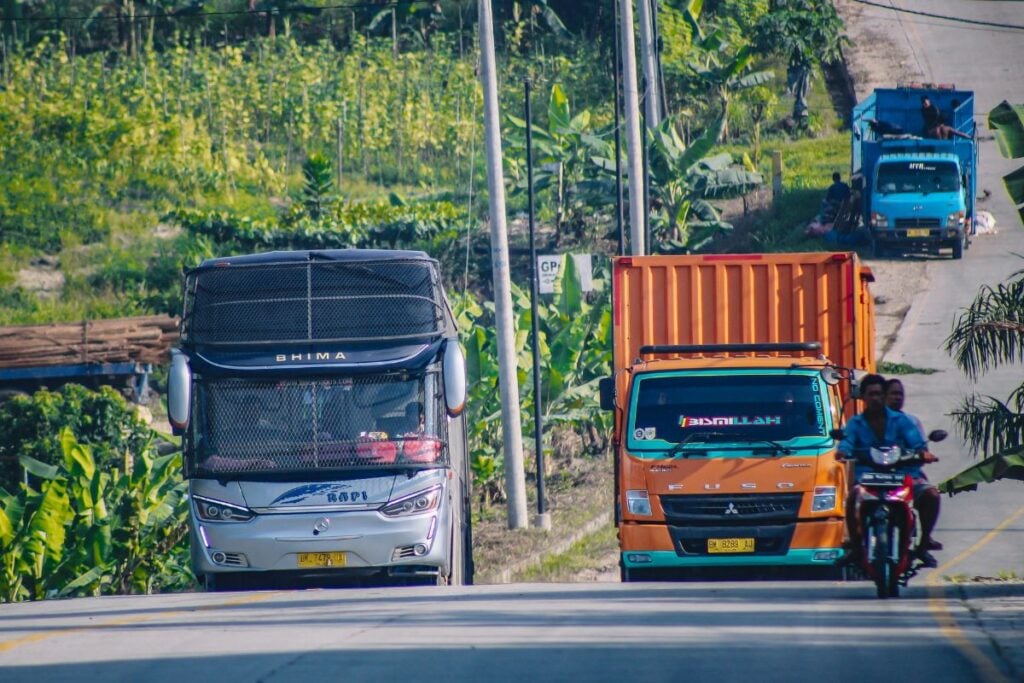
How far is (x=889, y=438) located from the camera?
1166 cm

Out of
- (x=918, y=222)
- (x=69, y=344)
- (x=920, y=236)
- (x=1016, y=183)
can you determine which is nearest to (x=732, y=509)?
(x=1016, y=183)

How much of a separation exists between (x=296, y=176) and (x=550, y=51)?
40.2 feet

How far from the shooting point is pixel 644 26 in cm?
3030

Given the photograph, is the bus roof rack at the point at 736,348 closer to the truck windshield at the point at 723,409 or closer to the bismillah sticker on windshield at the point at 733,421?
the truck windshield at the point at 723,409

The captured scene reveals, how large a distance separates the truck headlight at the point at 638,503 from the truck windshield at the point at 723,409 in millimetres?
422

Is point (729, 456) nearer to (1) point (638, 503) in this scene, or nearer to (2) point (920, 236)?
(1) point (638, 503)

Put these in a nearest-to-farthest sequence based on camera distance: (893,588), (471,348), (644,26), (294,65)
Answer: (893,588) < (471,348) < (644,26) < (294,65)

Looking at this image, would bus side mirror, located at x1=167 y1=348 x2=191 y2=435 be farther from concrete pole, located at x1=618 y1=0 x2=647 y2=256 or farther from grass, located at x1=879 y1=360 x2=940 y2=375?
grass, located at x1=879 y1=360 x2=940 y2=375

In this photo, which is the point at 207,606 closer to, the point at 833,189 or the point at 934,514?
the point at 934,514

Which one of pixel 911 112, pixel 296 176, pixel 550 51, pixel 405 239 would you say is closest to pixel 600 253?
pixel 405 239

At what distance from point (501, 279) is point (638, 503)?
6610 mm

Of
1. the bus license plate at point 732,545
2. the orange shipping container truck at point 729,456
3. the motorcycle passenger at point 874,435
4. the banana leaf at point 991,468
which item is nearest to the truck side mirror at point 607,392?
the orange shipping container truck at point 729,456

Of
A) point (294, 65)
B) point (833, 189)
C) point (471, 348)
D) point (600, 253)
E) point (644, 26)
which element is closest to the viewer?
point (471, 348)

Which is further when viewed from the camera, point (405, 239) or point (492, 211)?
point (405, 239)
